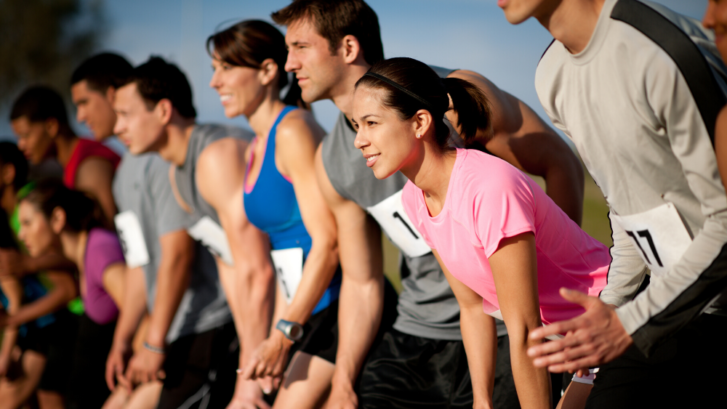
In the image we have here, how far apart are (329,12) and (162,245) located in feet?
4.50

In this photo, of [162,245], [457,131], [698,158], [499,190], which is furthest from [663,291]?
[162,245]

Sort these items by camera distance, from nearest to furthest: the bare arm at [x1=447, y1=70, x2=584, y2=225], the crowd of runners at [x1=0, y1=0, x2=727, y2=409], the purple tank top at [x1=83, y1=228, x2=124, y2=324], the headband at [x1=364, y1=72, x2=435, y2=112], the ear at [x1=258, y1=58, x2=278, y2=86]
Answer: the crowd of runners at [x1=0, y1=0, x2=727, y2=409]
the headband at [x1=364, y1=72, x2=435, y2=112]
the bare arm at [x1=447, y1=70, x2=584, y2=225]
the ear at [x1=258, y1=58, x2=278, y2=86]
the purple tank top at [x1=83, y1=228, x2=124, y2=324]

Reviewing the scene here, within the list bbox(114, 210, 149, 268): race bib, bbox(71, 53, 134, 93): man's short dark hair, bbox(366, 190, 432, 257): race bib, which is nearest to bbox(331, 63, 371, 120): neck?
bbox(366, 190, 432, 257): race bib

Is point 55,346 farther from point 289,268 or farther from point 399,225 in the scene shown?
point 399,225

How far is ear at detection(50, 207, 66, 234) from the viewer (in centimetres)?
327

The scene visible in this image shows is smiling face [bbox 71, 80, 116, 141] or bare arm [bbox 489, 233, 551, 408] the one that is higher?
bare arm [bbox 489, 233, 551, 408]

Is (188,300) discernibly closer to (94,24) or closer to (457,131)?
(457,131)

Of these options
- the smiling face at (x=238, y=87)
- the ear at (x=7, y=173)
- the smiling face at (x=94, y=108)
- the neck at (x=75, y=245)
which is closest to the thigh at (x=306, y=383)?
the smiling face at (x=238, y=87)

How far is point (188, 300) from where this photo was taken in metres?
2.82

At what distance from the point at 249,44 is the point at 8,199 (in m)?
2.45

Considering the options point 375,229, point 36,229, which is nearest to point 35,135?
point 36,229

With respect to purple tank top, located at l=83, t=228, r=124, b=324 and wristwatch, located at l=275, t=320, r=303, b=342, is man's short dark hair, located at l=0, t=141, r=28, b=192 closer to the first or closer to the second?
purple tank top, located at l=83, t=228, r=124, b=324

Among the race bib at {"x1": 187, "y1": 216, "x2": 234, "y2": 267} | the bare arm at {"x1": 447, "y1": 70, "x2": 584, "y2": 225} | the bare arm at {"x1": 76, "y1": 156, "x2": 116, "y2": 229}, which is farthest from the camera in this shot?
the bare arm at {"x1": 76, "y1": 156, "x2": 116, "y2": 229}

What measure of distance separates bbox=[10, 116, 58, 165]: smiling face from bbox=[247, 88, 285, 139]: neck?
2.14 m
